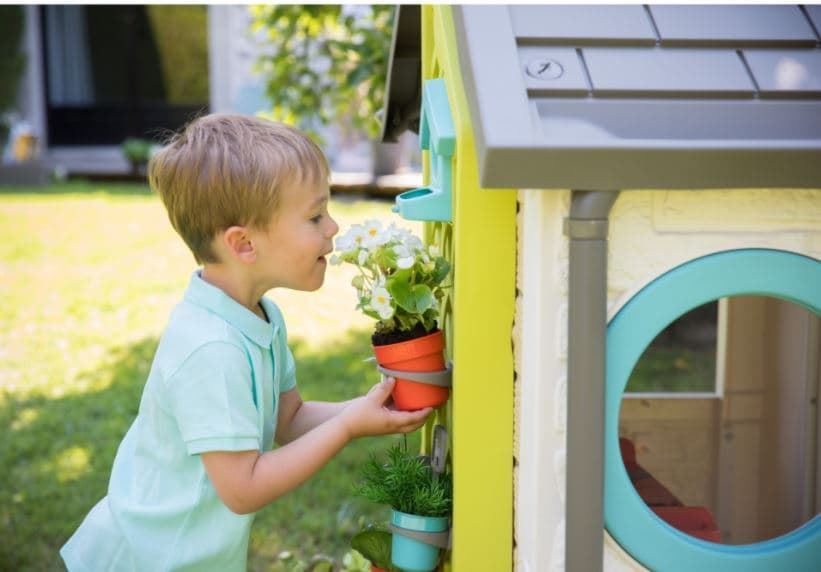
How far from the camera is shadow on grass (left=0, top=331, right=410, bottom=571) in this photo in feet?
10.4

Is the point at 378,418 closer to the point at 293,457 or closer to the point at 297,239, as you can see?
the point at 293,457

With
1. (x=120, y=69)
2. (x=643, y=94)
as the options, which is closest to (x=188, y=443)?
(x=643, y=94)

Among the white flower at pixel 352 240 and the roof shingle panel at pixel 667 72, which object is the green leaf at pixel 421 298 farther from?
the roof shingle panel at pixel 667 72

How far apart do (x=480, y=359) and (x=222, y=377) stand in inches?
19.3

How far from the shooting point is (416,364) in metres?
1.86

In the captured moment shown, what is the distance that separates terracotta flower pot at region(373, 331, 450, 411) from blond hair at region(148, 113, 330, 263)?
0.37m

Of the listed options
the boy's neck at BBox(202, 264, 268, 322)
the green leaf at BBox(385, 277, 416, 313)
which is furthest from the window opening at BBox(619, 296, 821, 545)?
the boy's neck at BBox(202, 264, 268, 322)

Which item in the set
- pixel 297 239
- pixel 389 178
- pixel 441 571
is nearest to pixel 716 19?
pixel 297 239

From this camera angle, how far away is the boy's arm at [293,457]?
179 cm

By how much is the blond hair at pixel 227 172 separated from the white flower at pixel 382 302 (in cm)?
27

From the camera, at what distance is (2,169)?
14414 millimetres

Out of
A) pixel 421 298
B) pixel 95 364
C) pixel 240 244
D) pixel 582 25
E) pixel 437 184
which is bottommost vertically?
pixel 95 364

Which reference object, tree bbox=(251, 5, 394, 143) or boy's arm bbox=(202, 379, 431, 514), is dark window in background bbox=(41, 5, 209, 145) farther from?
boy's arm bbox=(202, 379, 431, 514)

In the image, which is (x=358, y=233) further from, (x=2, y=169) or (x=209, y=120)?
(x=2, y=169)
